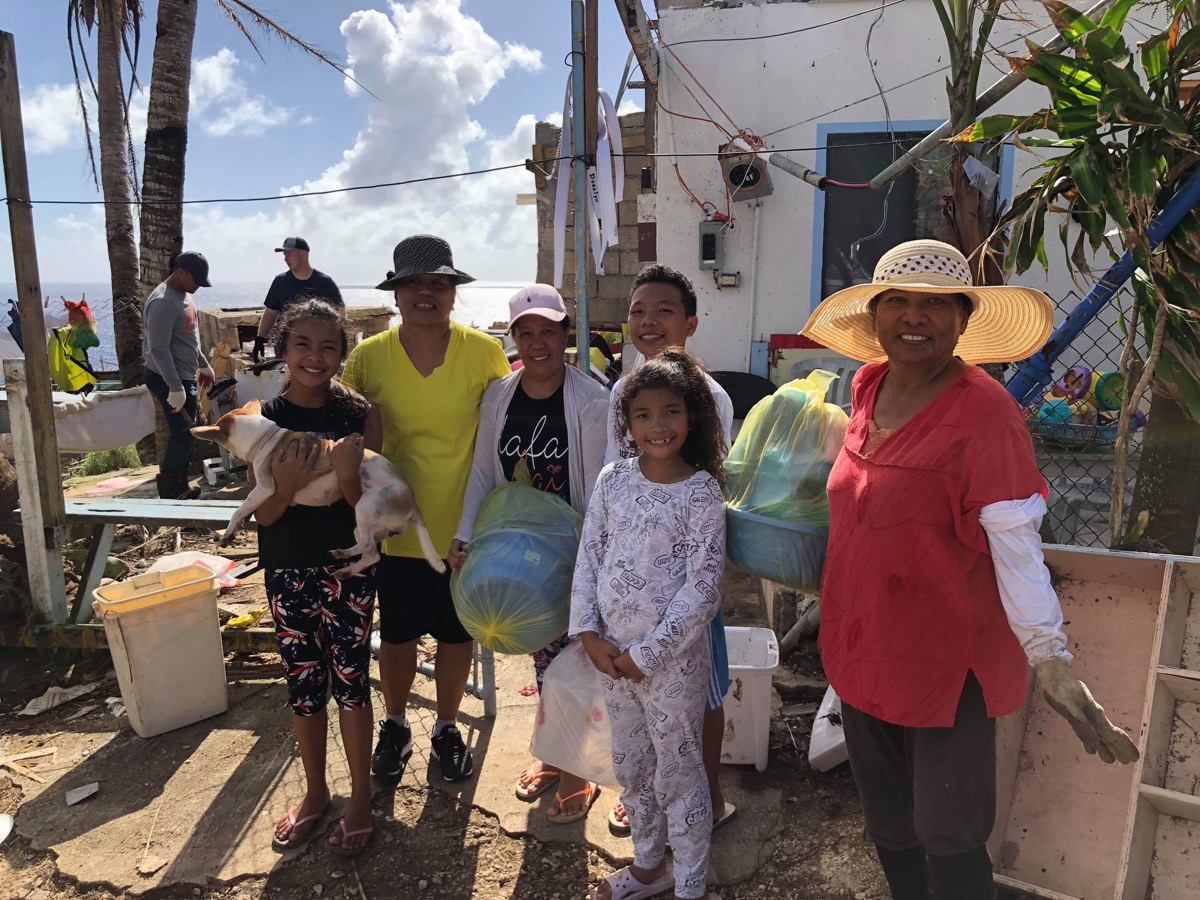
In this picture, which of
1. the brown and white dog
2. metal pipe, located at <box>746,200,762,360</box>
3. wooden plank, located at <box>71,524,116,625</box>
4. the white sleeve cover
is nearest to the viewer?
the white sleeve cover

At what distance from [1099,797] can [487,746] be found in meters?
2.29

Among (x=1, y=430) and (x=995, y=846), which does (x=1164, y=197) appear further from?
(x=1, y=430)

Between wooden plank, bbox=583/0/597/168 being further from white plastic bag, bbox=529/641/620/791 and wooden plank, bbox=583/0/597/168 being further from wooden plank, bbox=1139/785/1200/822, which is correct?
wooden plank, bbox=1139/785/1200/822

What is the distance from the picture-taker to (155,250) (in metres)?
8.16

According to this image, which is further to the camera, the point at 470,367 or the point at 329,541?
the point at 470,367

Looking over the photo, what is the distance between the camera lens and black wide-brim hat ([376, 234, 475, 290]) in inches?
102

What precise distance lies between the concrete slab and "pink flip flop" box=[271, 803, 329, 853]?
3 centimetres

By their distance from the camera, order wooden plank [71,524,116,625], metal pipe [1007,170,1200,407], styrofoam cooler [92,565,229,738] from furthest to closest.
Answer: wooden plank [71,524,116,625]
styrofoam cooler [92,565,229,738]
metal pipe [1007,170,1200,407]

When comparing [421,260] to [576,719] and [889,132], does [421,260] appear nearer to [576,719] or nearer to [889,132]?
[576,719]

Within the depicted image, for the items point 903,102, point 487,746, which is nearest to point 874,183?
point 903,102

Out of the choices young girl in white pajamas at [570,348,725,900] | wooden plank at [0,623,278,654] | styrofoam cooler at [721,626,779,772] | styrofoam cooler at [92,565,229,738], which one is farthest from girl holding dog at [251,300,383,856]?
wooden plank at [0,623,278,654]

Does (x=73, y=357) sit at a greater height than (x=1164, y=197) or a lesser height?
lesser

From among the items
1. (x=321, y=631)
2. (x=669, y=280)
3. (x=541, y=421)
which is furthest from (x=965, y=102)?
(x=321, y=631)

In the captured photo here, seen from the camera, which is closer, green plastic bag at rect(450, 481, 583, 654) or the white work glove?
the white work glove
